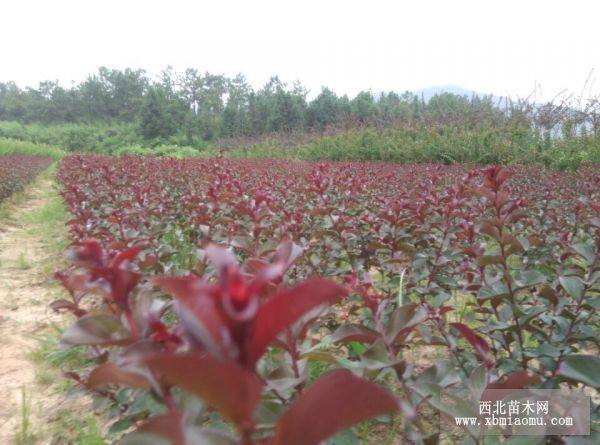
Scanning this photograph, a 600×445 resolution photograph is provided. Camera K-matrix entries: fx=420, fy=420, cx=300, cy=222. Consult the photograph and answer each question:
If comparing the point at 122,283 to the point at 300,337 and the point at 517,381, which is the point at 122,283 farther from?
the point at 517,381

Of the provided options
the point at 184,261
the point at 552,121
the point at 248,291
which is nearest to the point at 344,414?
the point at 248,291

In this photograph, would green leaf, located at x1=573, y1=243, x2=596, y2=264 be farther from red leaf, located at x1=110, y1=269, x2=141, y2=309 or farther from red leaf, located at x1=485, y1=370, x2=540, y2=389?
red leaf, located at x1=110, y1=269, x2=141, y2=309

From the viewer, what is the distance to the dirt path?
186 cm

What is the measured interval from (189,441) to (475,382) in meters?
0.67

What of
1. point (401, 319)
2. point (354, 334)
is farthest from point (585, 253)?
point (354, 334)

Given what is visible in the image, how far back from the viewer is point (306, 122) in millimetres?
26562

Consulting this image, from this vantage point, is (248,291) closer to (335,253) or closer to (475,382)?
(475,382)

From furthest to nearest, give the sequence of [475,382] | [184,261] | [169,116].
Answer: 1. [169,116]
2. [184,261]
3. [475,382]

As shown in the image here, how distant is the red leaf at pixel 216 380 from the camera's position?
42 cm

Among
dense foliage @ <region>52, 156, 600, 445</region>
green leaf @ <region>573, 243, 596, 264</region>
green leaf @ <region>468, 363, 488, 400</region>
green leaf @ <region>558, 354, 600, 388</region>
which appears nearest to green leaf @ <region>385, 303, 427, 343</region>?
dense foliage @ <region>52, 156, 600, 445</region>

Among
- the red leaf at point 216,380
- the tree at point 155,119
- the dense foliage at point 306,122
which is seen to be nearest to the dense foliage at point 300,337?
the red leaf at point 216,380

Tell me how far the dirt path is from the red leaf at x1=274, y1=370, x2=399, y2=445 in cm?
176

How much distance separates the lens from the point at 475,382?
93 centimetres

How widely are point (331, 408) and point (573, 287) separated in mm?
1021
